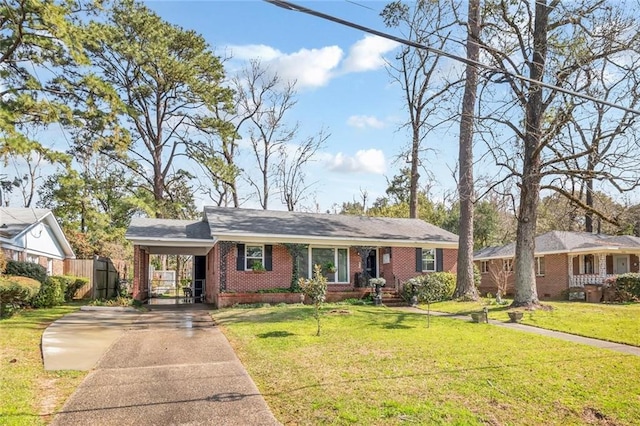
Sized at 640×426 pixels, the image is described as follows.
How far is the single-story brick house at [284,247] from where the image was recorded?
1844 centimetres

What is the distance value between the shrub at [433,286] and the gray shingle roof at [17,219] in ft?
54.6

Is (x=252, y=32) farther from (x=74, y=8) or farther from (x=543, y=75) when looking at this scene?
(x=74, y=8)

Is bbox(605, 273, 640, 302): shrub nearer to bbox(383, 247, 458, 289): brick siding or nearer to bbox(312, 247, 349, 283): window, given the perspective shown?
bbox(383, 247, 458, 289): brick siding

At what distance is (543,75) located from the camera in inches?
583

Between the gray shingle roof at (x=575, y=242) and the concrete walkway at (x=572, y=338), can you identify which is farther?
the gray shingle roof at (x=575, y=242)

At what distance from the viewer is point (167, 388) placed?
6750 mm

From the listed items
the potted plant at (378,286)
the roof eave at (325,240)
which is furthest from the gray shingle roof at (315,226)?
the potted plant at (378,286)

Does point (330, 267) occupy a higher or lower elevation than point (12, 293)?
higher

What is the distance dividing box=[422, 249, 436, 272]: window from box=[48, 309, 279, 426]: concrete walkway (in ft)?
44.3

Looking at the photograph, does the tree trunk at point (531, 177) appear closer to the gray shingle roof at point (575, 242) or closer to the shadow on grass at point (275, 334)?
the shadow on grass at point (275, 334)

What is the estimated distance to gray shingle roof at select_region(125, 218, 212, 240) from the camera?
Answer: 18.6 metres

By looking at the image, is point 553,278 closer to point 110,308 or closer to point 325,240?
point 325,240

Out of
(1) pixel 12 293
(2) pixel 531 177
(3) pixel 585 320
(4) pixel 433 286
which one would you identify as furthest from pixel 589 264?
(1) pixel 12 293

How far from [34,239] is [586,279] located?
89.5 ft
